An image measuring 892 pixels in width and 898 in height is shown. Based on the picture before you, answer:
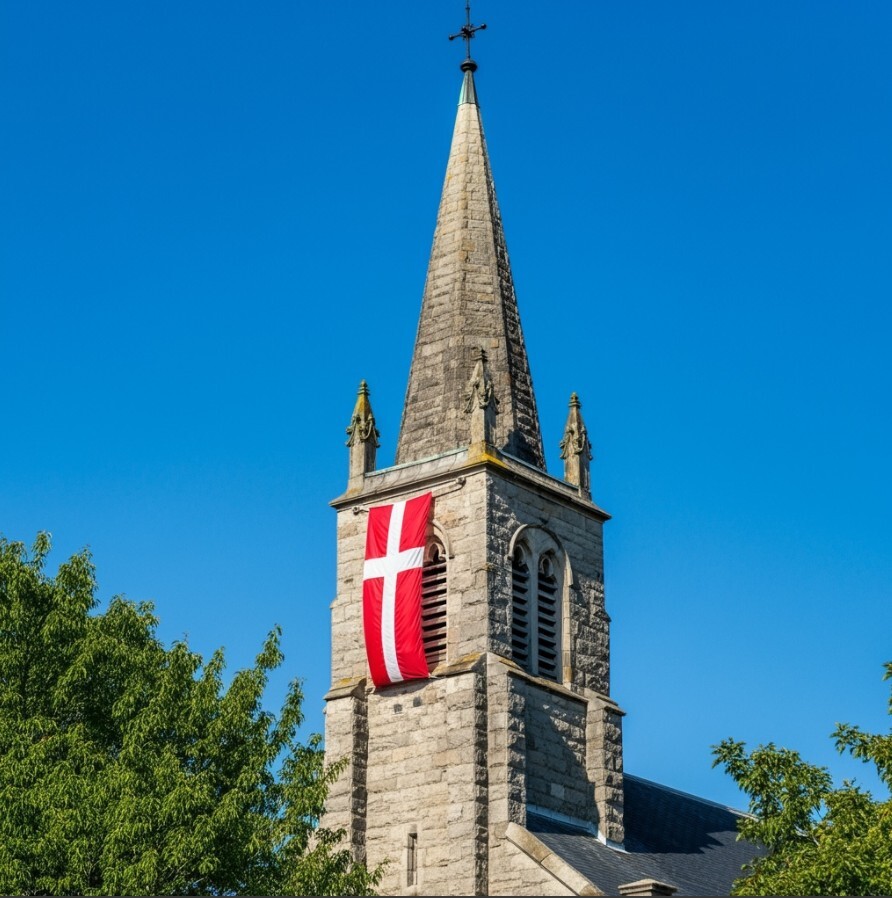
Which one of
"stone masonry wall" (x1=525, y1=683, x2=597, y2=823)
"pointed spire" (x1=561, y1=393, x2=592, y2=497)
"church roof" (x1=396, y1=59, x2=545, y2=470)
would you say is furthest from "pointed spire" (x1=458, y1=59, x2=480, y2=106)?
"stone masonry wall" (x1=525, y1=683, x2=597, y2=823)

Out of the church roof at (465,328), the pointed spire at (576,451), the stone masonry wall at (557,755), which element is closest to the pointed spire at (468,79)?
the church roof at (465,328)

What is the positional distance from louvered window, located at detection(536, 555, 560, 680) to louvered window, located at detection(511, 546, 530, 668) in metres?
0.36

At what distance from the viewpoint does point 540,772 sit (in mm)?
45000

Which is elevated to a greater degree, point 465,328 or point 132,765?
point 465,328

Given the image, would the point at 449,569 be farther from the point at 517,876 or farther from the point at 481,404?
the point at 517,876

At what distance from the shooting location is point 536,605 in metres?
47.0

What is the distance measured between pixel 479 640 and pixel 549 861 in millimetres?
5294

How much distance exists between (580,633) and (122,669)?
1213cm

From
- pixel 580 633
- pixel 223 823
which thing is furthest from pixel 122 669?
pixel 580 633

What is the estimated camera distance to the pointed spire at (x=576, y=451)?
49.6 meters

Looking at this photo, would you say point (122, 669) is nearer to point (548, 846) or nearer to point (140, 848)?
point (140, 848)

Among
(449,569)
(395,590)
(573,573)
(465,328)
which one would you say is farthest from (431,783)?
(465,328)

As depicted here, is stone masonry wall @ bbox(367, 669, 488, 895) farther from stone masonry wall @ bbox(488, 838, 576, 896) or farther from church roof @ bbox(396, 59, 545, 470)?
church roof @ bbox(396, 59, 545, 470)

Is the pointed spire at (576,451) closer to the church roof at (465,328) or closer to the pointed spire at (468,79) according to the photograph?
the church roof at (465,328)
